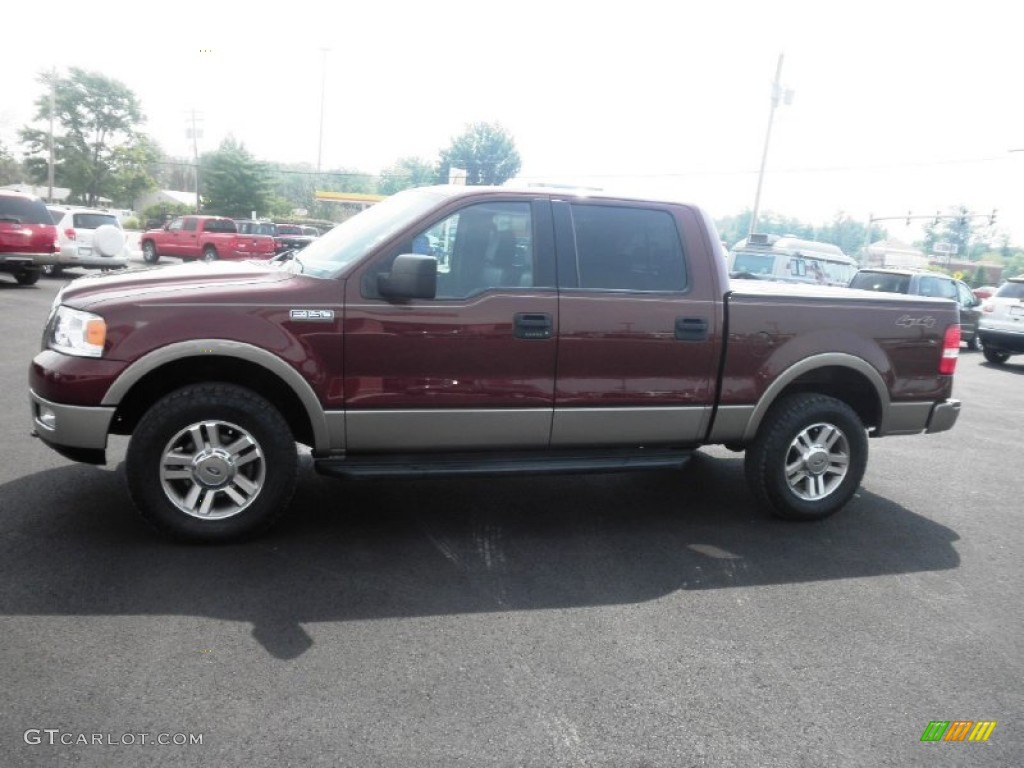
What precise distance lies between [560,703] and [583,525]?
2.07 metres

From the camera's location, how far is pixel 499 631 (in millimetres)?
3660

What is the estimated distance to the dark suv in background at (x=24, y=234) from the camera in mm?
15898

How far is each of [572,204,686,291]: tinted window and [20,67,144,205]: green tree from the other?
69.6 meters

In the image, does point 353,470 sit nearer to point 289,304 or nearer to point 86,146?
point 289,304

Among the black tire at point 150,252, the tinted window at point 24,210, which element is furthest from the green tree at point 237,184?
the tinted window at point 24,210

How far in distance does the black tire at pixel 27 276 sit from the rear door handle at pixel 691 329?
16.1m

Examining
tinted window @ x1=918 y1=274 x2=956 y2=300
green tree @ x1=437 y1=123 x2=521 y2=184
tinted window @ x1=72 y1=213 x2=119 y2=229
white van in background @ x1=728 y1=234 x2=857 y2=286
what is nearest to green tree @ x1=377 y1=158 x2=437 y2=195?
green tree @ x1=437 y1=123 x2=521 y2=184

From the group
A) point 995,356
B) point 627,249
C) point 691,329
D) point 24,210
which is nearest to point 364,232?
point 627,249

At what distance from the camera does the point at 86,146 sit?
219ft

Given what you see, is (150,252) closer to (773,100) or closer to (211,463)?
(773,100)

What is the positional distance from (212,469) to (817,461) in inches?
143

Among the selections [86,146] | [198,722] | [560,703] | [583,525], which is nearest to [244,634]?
[198,722]

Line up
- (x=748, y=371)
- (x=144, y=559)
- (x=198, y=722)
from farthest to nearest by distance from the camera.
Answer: (x=748, y=371)
(x=144, y=559)
(x=198, y=722)

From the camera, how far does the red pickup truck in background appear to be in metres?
28.2
